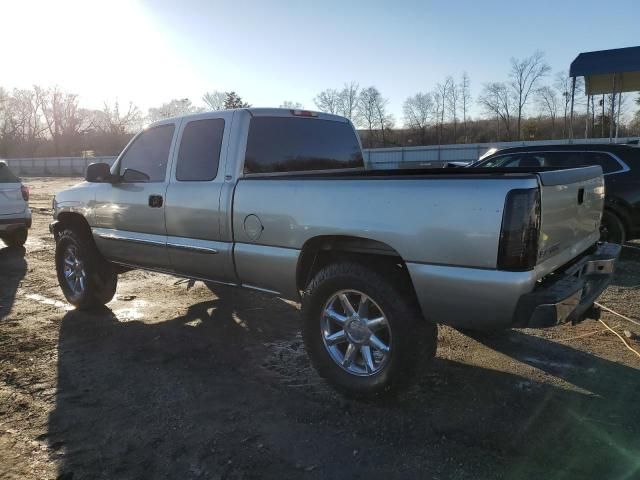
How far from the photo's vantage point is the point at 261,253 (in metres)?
3.94

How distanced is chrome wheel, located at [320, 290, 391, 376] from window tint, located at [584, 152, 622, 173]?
622 centimetres

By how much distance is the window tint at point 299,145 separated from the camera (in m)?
4.30

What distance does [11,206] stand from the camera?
9.42 meters

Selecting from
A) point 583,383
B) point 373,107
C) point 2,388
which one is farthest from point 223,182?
point 373,107

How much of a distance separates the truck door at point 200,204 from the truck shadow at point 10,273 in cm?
251

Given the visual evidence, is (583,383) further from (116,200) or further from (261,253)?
(116,200)

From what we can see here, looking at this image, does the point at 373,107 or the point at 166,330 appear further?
the point at 373,107

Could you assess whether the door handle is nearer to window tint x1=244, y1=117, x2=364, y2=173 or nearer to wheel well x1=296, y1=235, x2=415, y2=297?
window tint x1=244, y1=117, x2=364, y2=173

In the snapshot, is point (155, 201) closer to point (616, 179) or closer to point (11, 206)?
point (11, 206)

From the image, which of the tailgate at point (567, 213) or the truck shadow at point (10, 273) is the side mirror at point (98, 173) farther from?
the tailgate at point (567, 213)

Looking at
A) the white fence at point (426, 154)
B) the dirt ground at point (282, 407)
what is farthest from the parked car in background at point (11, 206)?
the white fence at point (426, 154)

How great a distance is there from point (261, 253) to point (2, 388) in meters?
2.18

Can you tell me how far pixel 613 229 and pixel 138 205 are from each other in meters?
6.81

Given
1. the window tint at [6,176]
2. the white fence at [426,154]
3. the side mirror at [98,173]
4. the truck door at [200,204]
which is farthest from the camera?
the white fence at [426,154]
